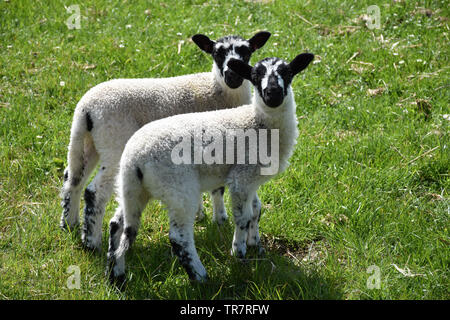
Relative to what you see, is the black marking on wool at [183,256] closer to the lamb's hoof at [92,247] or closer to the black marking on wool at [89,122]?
the lamb's hoof at [92,247]

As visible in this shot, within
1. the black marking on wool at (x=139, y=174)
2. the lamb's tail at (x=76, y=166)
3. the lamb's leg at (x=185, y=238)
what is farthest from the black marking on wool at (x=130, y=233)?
the lamb's tail at (x=76, y=166)

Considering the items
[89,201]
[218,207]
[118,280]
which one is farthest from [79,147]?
[218,207]

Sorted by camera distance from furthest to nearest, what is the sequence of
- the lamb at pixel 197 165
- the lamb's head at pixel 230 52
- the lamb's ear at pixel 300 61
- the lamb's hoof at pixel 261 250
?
the lamb's head at pixel 230 52
the lamb's hoof at pixel 261 250
the lamb's ear at pixel 300 61
the lamb at pixel 197 165

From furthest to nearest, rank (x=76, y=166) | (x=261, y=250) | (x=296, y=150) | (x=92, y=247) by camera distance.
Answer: (x=296, y=150) → (x=76, y=166) → (x=92, y=247) → (x=261, y=250)

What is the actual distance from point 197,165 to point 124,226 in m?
0.70

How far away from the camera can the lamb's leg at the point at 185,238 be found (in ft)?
12.0

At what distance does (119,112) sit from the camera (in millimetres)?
4348

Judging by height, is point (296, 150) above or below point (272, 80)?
below

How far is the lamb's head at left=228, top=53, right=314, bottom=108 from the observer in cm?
388

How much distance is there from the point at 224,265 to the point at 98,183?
4.09 feet

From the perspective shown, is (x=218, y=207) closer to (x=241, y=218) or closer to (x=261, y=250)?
(x=261, y=250)

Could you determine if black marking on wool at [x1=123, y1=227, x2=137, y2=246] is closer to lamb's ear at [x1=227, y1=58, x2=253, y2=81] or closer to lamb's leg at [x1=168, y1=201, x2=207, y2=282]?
lamb's leg at [x1=168, y1=201, x2=207, y2=282]

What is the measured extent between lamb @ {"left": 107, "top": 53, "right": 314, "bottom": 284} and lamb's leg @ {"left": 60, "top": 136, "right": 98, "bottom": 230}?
0.85 metres
